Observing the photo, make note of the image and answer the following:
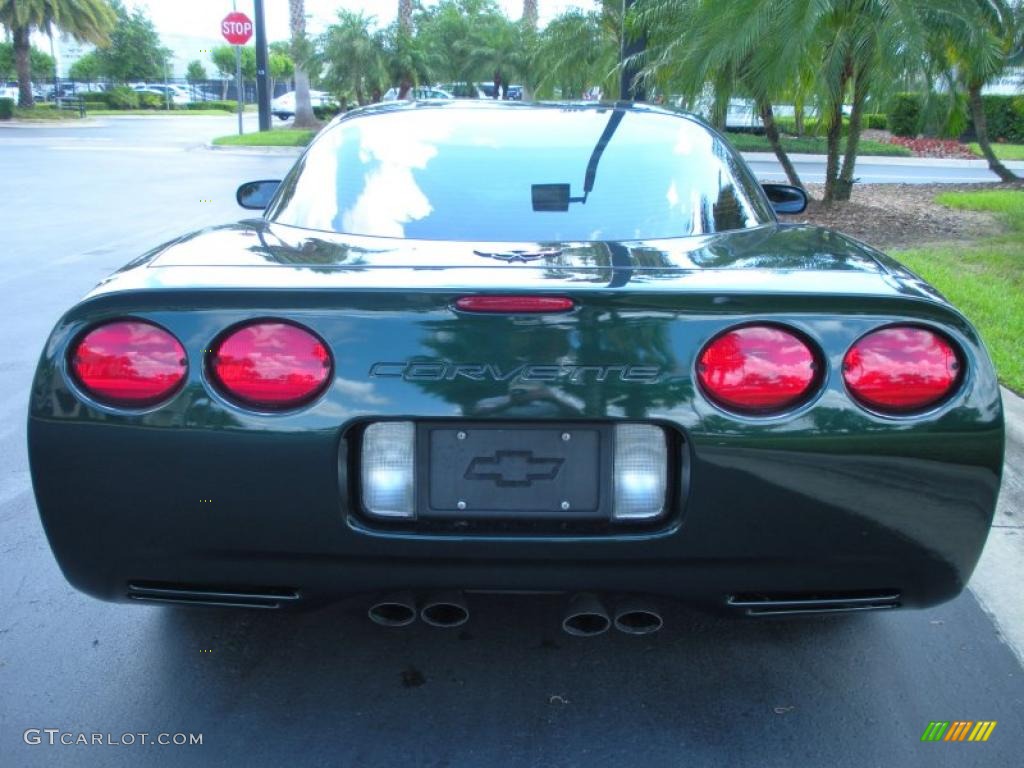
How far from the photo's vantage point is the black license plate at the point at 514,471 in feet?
7.13

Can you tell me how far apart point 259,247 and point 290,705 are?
1.19 m

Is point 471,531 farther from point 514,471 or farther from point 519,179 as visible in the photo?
point 519,179

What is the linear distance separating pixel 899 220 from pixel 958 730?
1047 centimetres

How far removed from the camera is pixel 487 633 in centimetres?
298

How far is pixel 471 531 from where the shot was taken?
2.22 meters

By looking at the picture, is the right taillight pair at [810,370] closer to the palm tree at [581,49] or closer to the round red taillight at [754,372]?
the round red taillight at [754,372]

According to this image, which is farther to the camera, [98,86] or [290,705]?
[98,86]

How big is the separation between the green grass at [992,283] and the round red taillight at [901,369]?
319 cm

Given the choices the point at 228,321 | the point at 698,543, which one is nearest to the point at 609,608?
the point at 698,543

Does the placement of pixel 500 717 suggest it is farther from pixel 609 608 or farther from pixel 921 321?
pixel 921 321

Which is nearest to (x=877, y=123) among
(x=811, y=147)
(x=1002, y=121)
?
(x=1002, y=121)

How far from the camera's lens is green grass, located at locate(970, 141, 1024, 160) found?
23406mm

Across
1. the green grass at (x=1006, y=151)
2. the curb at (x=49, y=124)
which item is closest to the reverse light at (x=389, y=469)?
the green grass at (x=1006, y=151)

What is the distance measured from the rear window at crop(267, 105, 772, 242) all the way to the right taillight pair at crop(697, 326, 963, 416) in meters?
0.76
